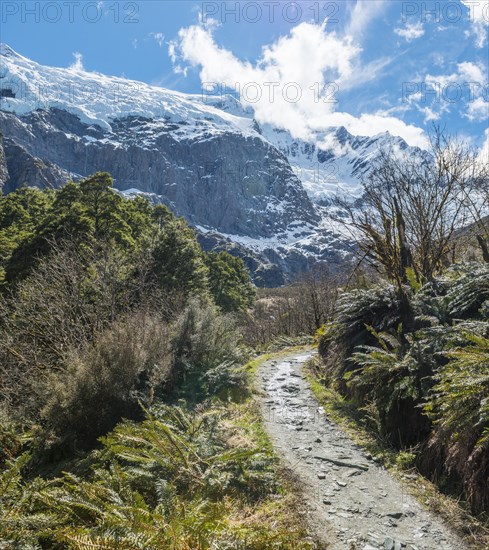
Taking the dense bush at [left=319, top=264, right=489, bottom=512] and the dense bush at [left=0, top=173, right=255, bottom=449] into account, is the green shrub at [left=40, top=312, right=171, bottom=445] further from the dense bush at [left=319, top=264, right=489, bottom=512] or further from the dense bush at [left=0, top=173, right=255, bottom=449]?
the dense bush at [left=319, top=264, right=489, bottom=512]

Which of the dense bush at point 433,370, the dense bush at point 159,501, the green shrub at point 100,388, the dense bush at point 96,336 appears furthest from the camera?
the dense bush at point 96,336

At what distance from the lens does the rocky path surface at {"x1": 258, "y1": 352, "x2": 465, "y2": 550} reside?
417cm

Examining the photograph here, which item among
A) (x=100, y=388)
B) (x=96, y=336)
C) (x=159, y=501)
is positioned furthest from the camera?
(x=96, y=336)

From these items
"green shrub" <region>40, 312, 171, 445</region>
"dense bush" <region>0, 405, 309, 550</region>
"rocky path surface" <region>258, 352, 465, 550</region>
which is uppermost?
"green shrub" <region>40, 312, 171, 445</region>

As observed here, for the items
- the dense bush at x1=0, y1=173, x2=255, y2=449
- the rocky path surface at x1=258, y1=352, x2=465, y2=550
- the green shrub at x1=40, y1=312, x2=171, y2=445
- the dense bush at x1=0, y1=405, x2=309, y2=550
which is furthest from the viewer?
the dense bush at x1=0, y1=173, x2=255, y2=449

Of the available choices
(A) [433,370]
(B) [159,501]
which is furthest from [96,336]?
(A) [433,370]

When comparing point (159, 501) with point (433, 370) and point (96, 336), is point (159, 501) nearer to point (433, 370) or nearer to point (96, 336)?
point (433, 370)

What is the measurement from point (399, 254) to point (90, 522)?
10925mm

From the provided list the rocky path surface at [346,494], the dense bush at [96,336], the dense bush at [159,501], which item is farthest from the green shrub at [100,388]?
the rocky path surface at [346,494]

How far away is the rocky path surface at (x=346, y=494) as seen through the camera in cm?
417

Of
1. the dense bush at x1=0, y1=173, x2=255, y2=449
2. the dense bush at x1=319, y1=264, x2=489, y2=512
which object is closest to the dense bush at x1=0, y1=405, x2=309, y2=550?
the dense bush at x1=0, y1=173, x2=255, y2=449

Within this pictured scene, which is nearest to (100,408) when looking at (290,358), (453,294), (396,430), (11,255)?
(396,430)

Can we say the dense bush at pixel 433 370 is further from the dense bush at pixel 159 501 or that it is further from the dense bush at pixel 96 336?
the dense bush at pixel 96 336

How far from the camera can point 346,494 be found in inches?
205
